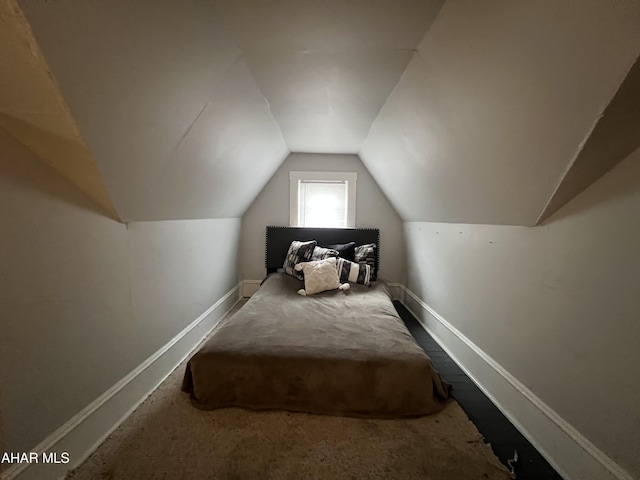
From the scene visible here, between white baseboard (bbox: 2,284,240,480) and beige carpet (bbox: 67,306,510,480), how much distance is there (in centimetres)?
5

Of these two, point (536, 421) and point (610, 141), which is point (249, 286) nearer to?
point (536, 421)

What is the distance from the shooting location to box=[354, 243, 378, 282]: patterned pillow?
368cm

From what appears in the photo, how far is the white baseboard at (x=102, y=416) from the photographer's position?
1207 mm

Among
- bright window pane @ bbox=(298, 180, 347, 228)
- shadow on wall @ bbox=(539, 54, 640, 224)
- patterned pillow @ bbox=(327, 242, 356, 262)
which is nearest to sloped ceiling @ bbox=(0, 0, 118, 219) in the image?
shadow on wall @ bbox=(539, 54, 640, 224)

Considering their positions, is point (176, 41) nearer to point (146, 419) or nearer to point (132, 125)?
point (132, 125)

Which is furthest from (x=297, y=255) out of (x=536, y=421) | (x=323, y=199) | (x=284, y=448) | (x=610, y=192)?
(x=610, y=192)

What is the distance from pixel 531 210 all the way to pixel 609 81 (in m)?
0.77

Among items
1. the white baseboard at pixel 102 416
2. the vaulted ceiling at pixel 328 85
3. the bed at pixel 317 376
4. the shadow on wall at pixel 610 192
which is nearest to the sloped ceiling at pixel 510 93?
the vaulted ceiling at pixel 328 85

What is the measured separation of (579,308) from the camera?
1325mm

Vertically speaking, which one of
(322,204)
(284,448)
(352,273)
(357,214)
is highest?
(322,204)

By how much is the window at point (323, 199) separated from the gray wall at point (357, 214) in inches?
3.0

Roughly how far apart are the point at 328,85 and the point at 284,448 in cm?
227

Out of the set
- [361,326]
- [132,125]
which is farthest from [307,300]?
[132,125]

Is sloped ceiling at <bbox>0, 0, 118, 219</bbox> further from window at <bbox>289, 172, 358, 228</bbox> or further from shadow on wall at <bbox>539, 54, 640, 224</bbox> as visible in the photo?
window at <bbox>289, 172, 358, 228</bbox>
